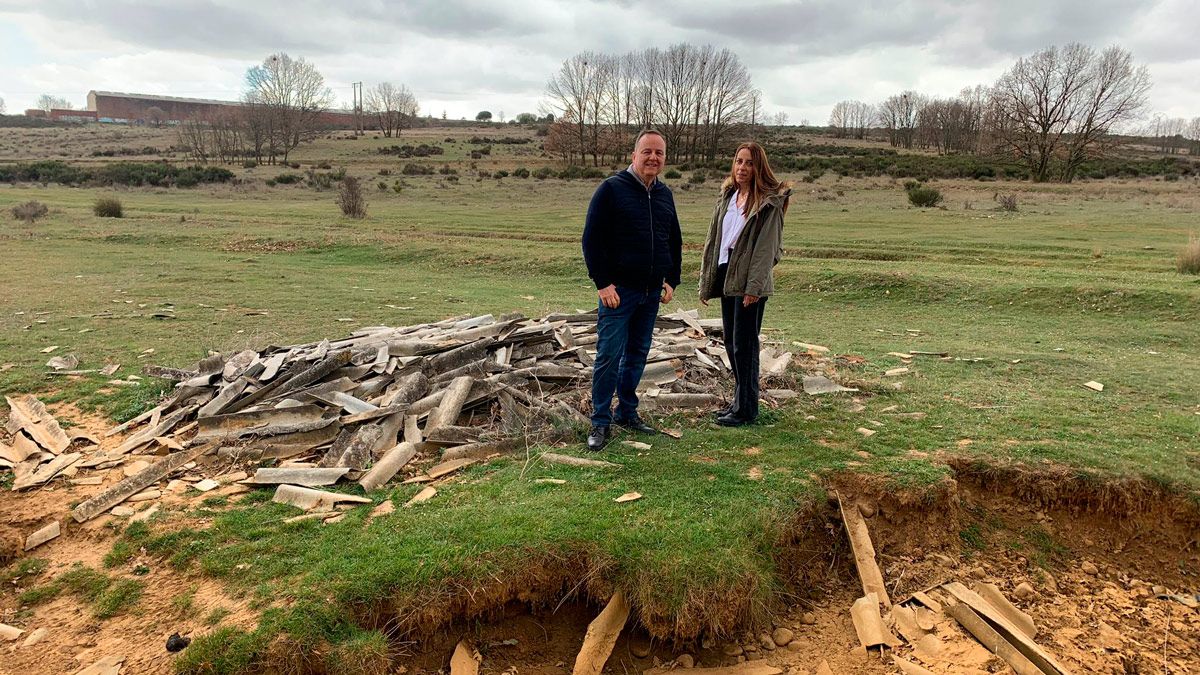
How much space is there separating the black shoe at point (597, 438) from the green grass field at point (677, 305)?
35 centimetres

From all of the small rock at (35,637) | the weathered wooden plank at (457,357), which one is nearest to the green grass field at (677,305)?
the small rock at (35,637)

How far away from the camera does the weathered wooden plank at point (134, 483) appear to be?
183 inches

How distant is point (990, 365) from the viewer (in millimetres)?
8102

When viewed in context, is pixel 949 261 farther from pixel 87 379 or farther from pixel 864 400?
pixel 87 379

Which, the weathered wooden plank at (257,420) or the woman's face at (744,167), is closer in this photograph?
the woman's face at (744,167)

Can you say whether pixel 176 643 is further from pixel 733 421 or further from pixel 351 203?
pixel 351 203

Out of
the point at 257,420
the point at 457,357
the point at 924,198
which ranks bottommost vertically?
the point at 257,420

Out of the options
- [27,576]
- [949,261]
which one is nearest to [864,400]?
[27,576]

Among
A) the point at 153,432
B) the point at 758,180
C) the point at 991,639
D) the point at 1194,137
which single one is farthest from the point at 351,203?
the point at 1194,137

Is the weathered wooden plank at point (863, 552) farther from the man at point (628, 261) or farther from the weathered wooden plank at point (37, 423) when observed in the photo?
the weathered wooden plank at point (37, 423)

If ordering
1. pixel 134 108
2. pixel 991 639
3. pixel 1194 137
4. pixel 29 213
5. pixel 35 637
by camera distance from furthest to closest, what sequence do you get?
pixel 134 108
pixel 1194 137
pixel 29 213
pixel 991 639
pixel 35 637

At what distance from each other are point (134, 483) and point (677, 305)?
9577 millimetres

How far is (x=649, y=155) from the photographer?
479 cm

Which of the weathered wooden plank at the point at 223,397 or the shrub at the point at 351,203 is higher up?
the shrub at the point at 351,203
